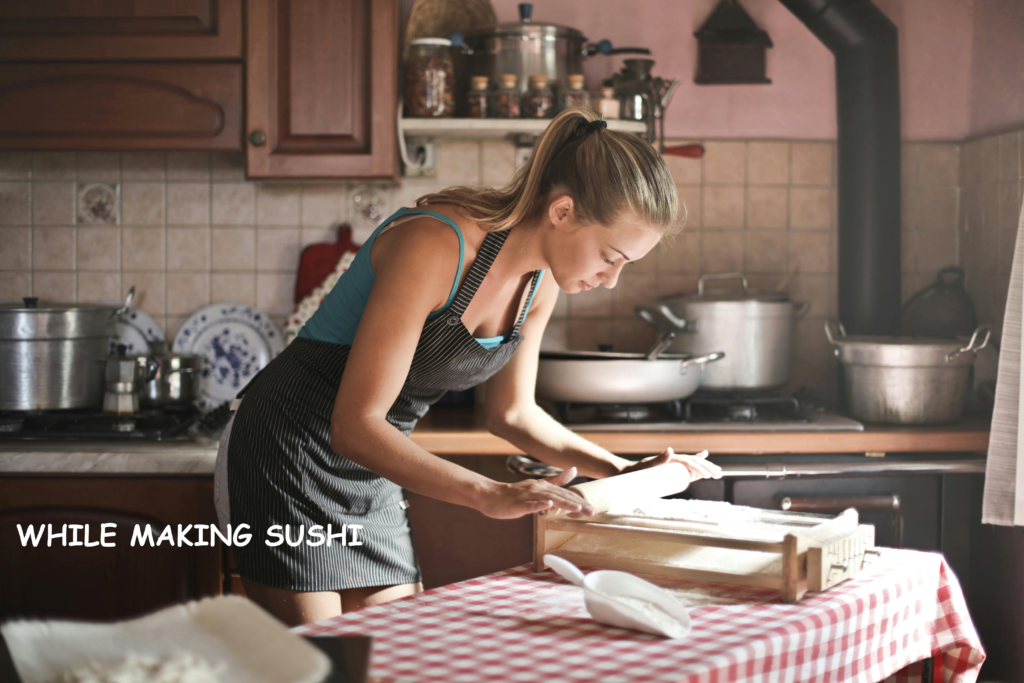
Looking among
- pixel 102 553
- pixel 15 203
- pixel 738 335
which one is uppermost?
pixel 15 203

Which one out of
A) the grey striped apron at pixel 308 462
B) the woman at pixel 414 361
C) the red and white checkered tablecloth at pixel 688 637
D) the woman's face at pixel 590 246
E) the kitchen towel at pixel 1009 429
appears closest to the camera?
the red and white checkered tablecloth at pixel 688 637

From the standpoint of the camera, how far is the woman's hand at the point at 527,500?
38.3 inches

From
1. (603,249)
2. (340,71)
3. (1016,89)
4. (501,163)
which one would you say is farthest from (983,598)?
(340,71)

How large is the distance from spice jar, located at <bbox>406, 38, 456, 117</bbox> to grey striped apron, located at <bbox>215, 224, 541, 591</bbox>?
35.9 inches

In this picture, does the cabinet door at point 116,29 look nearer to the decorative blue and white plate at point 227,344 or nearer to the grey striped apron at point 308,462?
the decorative blue and white plate at point 227,344

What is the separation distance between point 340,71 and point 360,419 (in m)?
1.25

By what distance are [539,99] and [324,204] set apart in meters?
0.65

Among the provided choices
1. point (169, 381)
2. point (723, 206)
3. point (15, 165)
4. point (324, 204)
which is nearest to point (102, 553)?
point (169, 381)

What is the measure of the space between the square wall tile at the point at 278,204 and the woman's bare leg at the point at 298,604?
1251mm

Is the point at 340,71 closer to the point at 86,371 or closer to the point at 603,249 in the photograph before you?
the point at 86,371

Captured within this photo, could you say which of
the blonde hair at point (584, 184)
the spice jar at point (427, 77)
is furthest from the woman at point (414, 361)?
the spice jar at point (427, 77)

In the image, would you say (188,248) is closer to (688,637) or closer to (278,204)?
(278,204)

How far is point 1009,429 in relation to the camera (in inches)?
69.7

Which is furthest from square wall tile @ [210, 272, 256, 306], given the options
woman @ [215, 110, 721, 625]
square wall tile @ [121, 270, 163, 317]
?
woman @ [215, 110, 721, 625]
